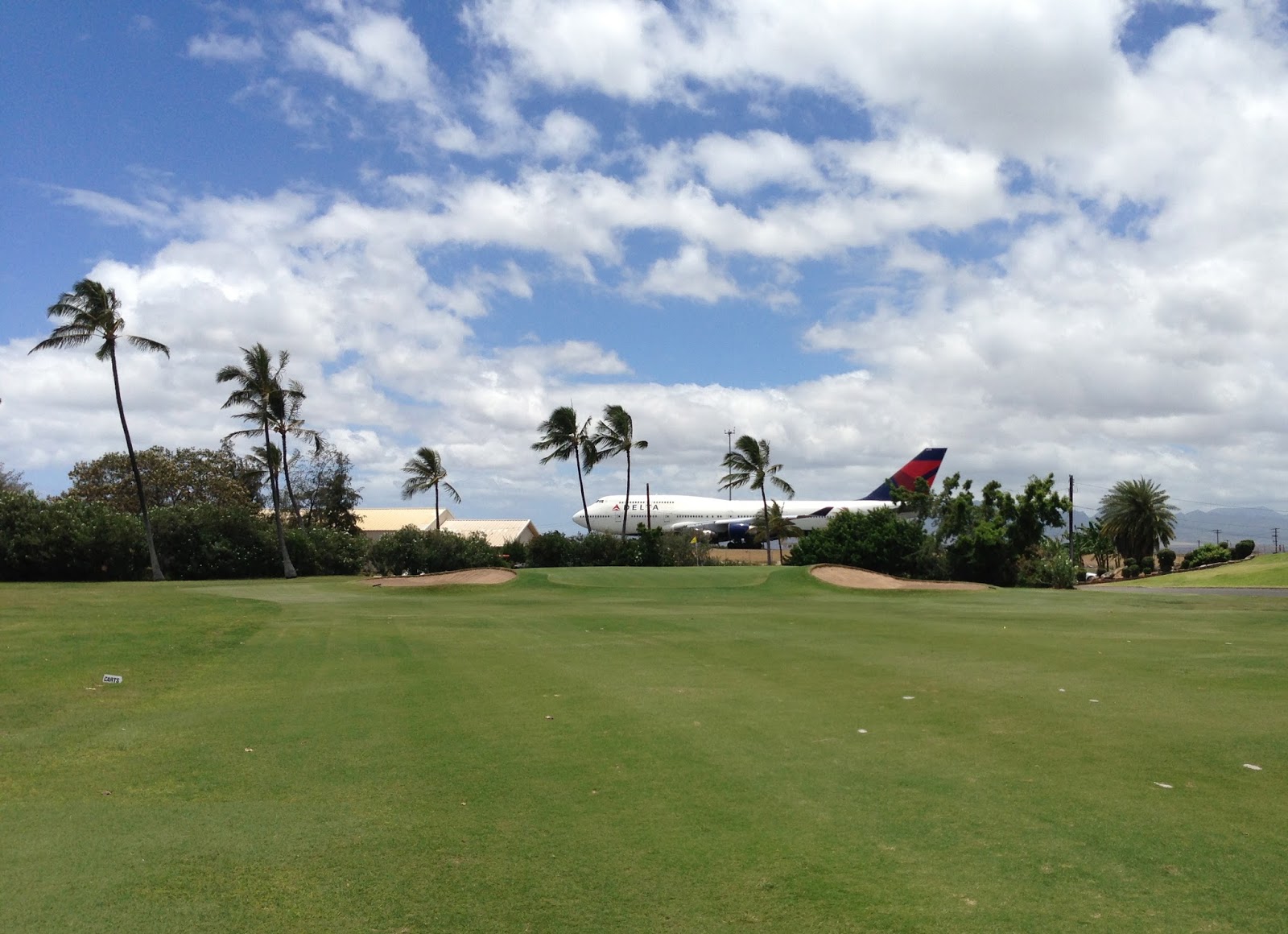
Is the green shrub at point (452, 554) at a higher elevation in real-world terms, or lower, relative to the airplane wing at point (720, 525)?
lower

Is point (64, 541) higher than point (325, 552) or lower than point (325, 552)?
higher

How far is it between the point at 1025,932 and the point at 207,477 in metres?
77.0

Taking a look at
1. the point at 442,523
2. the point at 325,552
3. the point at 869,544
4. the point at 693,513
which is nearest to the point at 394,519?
the point at 442,523

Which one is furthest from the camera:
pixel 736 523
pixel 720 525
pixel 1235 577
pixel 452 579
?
pixel 720 525

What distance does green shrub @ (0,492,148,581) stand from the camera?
149ft

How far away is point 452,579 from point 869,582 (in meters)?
16.2

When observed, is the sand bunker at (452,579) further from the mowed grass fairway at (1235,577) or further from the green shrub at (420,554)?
the mowed grass fairway at (1235,577)

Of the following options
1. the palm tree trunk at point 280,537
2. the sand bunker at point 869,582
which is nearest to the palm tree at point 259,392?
the palm tree trunk at point 280,537

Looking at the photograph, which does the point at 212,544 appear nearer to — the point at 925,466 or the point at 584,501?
the point at 584,501

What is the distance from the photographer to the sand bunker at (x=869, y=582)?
38031 millimetres

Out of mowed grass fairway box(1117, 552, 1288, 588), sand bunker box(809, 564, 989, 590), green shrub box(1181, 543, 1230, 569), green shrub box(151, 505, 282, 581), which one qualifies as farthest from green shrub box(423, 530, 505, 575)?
green shrub box(1181, 543, 1230, 569)

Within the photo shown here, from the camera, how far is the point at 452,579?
129 ft

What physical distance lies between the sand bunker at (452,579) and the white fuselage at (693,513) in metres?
43.7

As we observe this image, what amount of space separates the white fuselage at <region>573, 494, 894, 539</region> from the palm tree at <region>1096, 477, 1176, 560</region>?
18.9 metres
